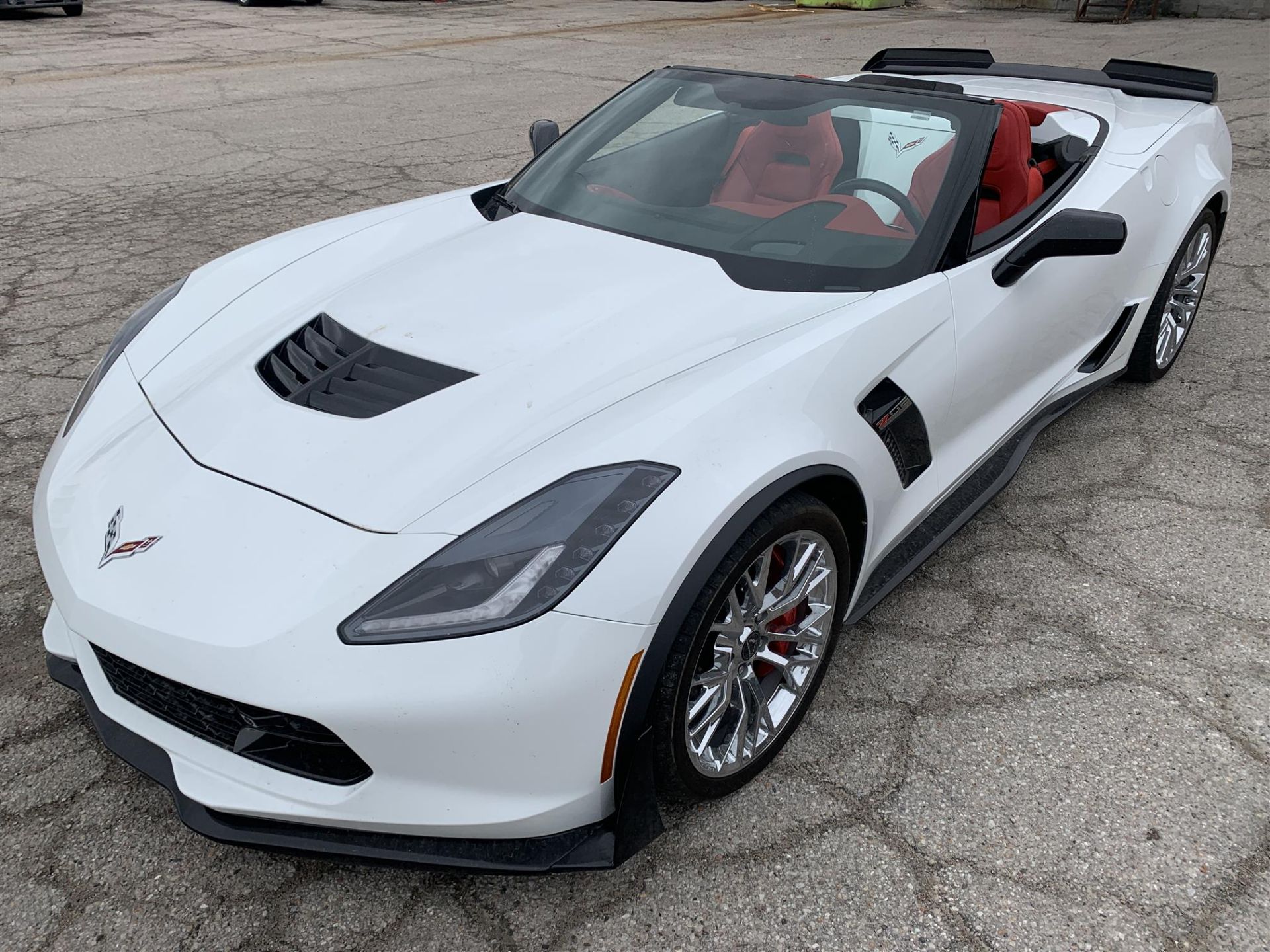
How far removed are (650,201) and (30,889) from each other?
2.07 metres

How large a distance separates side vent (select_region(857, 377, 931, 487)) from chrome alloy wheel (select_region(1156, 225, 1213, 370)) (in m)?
1.77

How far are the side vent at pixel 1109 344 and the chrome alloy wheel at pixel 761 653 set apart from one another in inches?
61.3

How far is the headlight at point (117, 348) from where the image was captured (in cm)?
227

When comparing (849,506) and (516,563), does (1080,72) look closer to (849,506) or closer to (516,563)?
(849,506)

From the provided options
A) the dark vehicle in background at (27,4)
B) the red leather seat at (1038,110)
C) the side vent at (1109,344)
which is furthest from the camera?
the dark vehicle in background at (27,4)

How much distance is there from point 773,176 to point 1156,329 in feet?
5.56

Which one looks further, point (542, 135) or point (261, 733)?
point (542, 135)

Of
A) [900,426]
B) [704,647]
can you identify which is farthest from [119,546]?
[900,426]

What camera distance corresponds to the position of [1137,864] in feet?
6.10

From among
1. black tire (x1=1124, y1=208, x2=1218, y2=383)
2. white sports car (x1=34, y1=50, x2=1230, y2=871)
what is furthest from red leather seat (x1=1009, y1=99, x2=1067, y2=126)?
black tire (x1=1124, y1=208, x2=1218, y2=383)

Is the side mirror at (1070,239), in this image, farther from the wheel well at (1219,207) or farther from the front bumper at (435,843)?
the front bumper at (435,843)

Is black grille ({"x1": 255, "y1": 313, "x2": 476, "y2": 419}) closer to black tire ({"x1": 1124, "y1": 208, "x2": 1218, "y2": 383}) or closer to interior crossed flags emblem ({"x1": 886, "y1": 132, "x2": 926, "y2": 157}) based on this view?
interior crossed flags emblem ({"x1": 886, "y1": 132, "x2": 926, "y2": 157})

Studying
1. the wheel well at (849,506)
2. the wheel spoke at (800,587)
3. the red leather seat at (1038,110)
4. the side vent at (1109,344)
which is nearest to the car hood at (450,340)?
the wheel well at (849,506)

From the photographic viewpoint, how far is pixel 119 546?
176 centimetres
